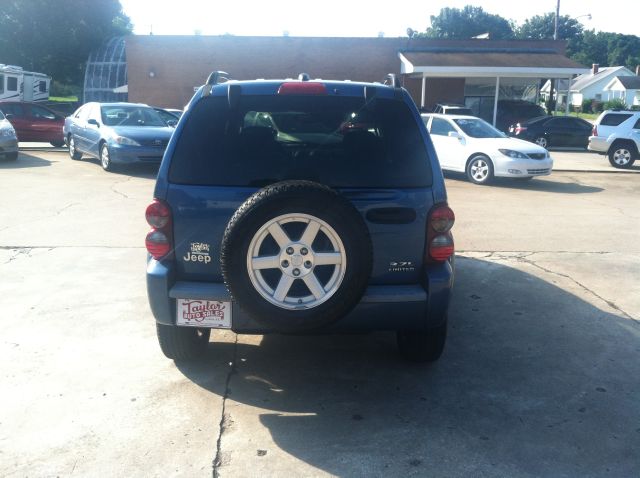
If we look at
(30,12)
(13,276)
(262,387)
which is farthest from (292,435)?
(30,12)

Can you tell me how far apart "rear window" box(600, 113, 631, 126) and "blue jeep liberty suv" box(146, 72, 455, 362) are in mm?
16638

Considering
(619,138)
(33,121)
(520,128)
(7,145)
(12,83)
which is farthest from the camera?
(12,83)

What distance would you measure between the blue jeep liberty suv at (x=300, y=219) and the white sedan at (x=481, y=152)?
1034cm

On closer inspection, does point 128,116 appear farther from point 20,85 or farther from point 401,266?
point 20,85

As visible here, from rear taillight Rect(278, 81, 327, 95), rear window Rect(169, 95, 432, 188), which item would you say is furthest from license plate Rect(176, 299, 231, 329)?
rear taillight Rect(278, 81, 327, 95)

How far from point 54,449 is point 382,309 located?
1939 mm

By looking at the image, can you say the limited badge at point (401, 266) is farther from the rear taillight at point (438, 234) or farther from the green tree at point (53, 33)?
the green tree at point (53, 33)

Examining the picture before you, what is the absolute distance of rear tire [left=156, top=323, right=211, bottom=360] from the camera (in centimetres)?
426

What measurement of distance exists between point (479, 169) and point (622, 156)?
646 cm

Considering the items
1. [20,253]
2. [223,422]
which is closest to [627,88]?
A: [20,253]

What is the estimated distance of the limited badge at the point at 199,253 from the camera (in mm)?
3824

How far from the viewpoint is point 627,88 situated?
79750 mm

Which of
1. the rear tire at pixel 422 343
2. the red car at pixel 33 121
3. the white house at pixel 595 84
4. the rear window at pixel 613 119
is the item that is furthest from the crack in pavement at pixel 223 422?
the white house at pixel 595 84

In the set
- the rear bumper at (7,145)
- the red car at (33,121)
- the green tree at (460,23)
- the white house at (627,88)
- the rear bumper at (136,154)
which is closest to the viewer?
the rear bumper at (136,154)
